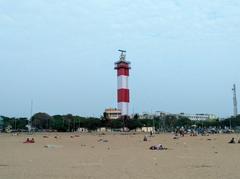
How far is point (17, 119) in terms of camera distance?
124562 mm

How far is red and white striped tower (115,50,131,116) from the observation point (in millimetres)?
93000

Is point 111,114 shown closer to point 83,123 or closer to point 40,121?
point 83,123

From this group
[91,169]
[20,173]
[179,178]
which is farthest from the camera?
[91,169]

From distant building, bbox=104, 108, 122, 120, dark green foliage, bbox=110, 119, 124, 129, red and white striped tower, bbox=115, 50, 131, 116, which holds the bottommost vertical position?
dark green foliage, bbox=110, 119, 124, 129

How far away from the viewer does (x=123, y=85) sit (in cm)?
9406

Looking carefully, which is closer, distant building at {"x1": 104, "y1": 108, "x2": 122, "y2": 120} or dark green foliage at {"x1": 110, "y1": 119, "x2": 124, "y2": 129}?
dark green foliage at {"x1": 110, "y1": 119, "x2": 124, "y2": 129}

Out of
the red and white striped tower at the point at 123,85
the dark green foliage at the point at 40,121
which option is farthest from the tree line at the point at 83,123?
the red and white striped tower at the point at 123,85

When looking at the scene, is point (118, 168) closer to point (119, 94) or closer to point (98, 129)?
point (119, 94)

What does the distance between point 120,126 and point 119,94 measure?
457 inches

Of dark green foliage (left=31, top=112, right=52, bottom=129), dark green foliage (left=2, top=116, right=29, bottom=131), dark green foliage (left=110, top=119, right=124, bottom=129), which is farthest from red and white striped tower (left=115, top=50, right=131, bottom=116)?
dark green foliage (left=2, top=116, right=29, bottom=131)

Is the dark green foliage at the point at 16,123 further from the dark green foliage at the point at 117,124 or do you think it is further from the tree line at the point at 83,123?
the dark green foliage at the point at 117,124

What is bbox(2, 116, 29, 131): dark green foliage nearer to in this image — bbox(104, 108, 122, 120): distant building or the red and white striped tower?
bbox(104, 108, 122, 120): distant building

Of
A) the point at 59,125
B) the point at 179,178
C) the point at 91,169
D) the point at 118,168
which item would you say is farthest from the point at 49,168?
the point at 59,125

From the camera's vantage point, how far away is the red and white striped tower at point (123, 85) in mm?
93000
